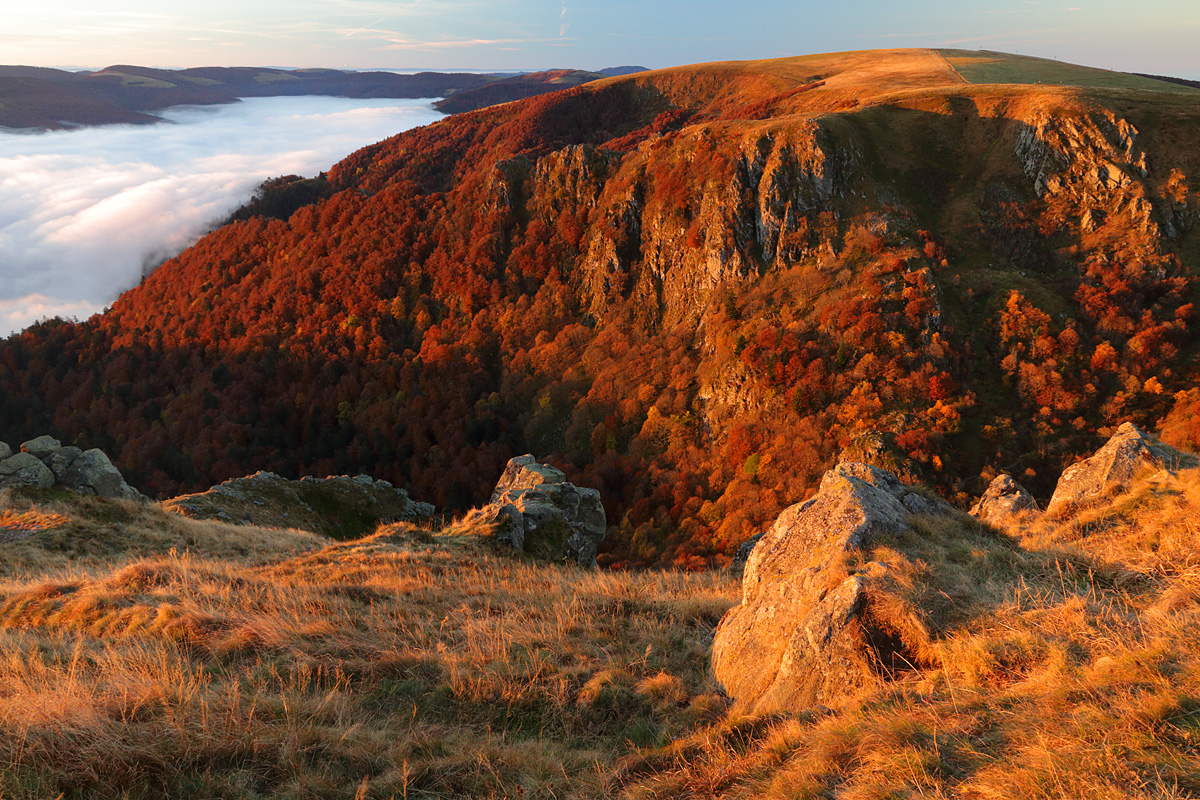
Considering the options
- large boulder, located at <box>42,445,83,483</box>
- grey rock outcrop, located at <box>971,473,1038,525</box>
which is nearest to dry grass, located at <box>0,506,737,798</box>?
grey rock outcrop, located at <box>971,473,1038,525</box>

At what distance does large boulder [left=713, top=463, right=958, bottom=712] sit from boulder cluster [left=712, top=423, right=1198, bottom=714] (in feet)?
0.04

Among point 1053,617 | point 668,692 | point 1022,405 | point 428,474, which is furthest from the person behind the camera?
point 428,474

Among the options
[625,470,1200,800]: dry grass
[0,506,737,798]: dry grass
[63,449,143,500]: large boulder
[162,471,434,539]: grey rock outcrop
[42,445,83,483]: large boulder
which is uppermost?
[625,470,1200,800]: dry grass

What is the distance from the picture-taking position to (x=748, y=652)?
763 cm

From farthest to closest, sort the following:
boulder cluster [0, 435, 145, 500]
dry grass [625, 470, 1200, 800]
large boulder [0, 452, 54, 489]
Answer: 1. boulder cluster [0, 435, 145, 500]
2. large boulder [0, 452, 54, 489]
3. dry grass [625, 470, 1200, 800]

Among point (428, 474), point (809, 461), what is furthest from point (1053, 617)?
point (428, 474)

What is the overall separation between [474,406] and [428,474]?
13.1 m

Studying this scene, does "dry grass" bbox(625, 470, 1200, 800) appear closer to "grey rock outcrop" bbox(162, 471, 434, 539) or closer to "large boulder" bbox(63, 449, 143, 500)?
"large boulder" bbox(63, 449, 143, 500)

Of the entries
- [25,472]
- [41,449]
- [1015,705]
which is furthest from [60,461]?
[1015,705]

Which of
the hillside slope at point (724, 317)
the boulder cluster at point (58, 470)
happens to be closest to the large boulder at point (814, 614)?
the boulder cluster at point (58, 470)

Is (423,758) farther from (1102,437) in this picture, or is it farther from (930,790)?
(1102,437)

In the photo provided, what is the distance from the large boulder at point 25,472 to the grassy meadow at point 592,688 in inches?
598

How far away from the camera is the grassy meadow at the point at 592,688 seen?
438 cm

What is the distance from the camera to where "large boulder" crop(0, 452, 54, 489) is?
21219 millimetres
